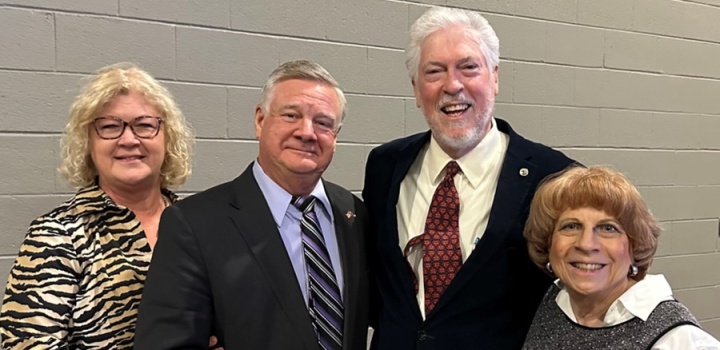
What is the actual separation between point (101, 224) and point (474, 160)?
1.06 m

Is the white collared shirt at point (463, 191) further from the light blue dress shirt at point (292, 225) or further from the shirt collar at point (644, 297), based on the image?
the shirt collar at point (644, 297)

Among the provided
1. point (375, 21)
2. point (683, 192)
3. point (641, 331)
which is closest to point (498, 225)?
point (641, 331)

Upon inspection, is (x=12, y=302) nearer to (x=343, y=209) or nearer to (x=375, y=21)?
(x=343, y=209)

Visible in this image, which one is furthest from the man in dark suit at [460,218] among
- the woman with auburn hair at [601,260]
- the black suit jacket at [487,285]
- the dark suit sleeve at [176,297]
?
the dark suit sleeve at [176,297]

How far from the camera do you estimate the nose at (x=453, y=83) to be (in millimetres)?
1663

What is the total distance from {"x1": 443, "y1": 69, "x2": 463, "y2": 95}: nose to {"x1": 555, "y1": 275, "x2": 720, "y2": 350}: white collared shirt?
2.26 feet

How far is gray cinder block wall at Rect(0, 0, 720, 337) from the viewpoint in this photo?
215 cm

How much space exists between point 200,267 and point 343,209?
0.48 metres

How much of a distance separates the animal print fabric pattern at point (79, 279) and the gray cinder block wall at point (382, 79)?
0.74 metres

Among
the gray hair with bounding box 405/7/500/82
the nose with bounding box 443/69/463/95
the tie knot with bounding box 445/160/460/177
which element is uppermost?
the gray hair with bounding box 405/7/500/82

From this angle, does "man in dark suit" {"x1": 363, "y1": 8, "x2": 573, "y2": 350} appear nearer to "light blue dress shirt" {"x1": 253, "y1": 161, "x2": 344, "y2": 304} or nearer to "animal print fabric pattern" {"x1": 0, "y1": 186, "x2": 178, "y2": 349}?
"light blue dress shirt" {"x1": 253, "y1": 161, "x2": 344, "y2": 304}

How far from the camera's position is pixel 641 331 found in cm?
138

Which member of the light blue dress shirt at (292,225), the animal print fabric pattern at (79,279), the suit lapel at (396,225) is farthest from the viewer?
the suit lapel at (396,225)

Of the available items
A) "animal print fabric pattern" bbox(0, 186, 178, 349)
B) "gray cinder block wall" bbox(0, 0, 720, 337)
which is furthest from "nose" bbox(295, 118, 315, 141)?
"gray cinder block wall" bbox(0, 0, 720, 337)
